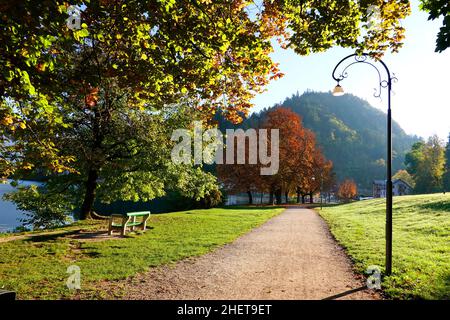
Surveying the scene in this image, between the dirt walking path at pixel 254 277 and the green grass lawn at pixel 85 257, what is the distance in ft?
2.30

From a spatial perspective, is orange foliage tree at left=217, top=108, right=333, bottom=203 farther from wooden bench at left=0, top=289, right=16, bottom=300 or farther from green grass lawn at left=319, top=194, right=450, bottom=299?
wooden bench at left=0, top=289, right=16, bottom=300

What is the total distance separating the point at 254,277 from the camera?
7.56 meters

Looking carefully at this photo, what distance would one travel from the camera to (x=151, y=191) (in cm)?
2081

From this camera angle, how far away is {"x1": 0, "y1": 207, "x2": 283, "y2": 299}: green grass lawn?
6.79 meters

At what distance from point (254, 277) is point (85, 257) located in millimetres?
5347

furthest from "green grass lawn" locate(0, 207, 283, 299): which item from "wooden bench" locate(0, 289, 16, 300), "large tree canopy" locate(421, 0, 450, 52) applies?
"large tree canopy" locate(421, 0, 450, 52)

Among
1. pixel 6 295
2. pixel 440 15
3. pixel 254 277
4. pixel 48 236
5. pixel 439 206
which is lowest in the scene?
pixel 48 236

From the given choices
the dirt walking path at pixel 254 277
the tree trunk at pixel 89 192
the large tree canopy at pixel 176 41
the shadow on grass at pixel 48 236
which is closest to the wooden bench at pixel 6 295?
the dirt walking path at pixel 254 277

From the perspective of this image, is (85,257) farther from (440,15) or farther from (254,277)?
(440,15)

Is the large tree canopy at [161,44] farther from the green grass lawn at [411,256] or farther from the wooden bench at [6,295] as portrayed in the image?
the green grass lawn at [411,256]

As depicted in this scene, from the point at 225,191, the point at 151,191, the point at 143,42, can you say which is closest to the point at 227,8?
the point at 143,42

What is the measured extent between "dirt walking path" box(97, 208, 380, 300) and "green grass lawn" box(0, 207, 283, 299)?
2.30ft

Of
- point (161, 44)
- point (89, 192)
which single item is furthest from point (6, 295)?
point (89, 192)
